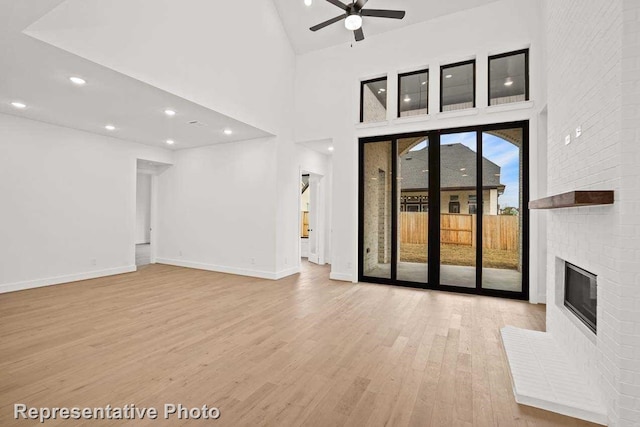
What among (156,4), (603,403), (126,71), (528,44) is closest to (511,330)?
(603,403)

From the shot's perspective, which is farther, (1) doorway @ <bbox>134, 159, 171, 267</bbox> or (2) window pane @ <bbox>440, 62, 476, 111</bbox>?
(1) doorway @ <bbox>134, 159, 171, 267</bbox>

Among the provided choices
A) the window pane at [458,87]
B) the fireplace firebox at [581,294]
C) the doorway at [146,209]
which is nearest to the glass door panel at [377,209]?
the window pane at [458,87]

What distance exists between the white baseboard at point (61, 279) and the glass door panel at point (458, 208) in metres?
6.83

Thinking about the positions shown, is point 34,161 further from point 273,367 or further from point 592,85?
point 592,85

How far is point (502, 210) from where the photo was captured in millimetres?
5059

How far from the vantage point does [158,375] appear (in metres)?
2.49

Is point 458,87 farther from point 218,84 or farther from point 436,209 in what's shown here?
point 218,84

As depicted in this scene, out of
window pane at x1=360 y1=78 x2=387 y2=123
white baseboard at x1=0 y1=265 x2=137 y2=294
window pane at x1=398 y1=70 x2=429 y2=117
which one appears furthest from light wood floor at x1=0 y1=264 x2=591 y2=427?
window pane at x1=360 y1=78 x2=387 y2=123

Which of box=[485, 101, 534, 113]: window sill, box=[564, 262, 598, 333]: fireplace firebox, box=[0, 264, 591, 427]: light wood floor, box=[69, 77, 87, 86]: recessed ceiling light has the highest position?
box=[485, 101, 534, 113]: window sill

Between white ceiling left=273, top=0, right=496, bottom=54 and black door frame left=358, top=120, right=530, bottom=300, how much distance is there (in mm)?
2104

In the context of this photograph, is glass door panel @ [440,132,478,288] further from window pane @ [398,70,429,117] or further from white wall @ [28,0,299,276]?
white wall @ [28,0,299,276]

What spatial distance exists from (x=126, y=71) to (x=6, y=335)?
3.25 meters

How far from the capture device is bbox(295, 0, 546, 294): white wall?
4844 mm

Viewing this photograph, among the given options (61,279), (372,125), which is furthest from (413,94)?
(61,279)
